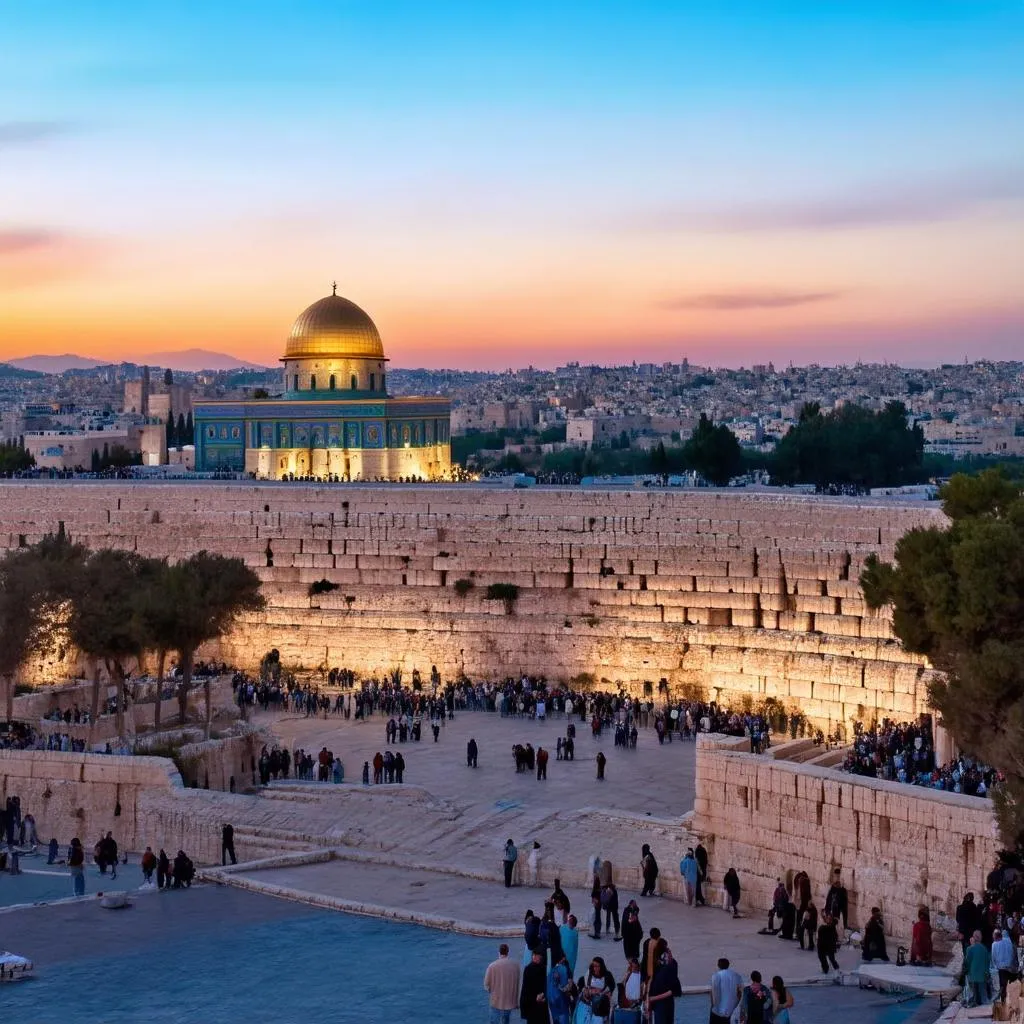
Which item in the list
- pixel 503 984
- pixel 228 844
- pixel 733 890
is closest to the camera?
pixel 503 984

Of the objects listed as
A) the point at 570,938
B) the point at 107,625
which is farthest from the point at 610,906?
the point at 107,625

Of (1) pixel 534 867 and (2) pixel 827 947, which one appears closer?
(2) pixel 827 947

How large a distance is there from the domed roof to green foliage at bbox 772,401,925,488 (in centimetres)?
1202

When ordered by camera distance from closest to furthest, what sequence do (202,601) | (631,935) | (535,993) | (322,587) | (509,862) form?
(535,993)
(631,935)
(509,862)
(202,601)
(322,587)

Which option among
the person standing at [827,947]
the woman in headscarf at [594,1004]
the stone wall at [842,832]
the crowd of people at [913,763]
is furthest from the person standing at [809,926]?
the woman in headscarf at [594,1004]

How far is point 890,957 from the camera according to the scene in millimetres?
15844

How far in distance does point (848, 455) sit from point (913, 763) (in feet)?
83.3

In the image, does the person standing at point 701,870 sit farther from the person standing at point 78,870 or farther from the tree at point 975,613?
the person standing at point 78,870

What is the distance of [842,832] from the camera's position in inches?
673

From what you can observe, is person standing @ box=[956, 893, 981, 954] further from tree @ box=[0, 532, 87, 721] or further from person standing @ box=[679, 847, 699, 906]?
tree @ box=[0, 532, 87, 721]

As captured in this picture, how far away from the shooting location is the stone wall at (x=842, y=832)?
16.1 metres

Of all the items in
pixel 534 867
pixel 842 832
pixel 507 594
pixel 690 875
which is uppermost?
pixel 507 594

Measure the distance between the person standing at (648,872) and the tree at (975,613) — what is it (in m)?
3.35

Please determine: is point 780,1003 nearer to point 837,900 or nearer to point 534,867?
point 837,900
